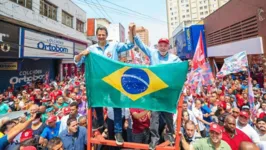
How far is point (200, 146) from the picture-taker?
10.5 ft

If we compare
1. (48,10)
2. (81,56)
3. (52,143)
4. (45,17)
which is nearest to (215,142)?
(81,56)

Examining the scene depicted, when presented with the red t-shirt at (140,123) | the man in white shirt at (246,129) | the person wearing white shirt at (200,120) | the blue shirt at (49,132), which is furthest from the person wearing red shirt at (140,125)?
the person wearing white shirt at (200,120)

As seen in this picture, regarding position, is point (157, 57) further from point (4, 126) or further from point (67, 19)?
point (67, 19)

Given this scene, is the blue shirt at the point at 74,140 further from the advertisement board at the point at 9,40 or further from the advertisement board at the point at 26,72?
the advertisement board at the point at 26,72

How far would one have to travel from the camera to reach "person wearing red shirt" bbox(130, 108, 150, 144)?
3.62 m

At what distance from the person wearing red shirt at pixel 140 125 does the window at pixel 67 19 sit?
18985mm

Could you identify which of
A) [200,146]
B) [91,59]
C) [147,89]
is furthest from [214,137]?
[91,59]

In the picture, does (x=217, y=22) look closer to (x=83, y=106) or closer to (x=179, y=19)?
(x=83, y=106)

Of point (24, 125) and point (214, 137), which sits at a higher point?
point (24, 125)

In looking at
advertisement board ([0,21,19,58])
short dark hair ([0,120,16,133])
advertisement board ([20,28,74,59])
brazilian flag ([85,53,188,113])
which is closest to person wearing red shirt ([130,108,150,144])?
brazilian flag ([85,53,188,113])

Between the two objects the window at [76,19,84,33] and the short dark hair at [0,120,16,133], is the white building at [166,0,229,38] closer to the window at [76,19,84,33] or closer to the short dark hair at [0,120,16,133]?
the window at [76,19,84,33]

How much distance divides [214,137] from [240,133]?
0.79 m

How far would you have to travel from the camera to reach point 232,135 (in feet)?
11.8

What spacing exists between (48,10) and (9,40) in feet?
22.1
